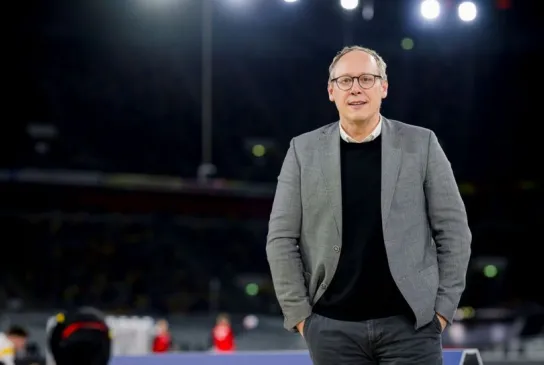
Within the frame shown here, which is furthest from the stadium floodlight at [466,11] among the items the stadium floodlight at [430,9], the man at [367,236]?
the man at [367,236]

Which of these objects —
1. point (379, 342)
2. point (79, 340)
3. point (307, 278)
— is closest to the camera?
point (379, 342)

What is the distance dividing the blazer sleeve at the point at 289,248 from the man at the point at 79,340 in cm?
88

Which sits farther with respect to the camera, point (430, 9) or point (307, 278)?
point (430, 9)

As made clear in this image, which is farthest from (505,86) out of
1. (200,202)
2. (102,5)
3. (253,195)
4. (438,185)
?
(438,185)

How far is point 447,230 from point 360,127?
0.28m

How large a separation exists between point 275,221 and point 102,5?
32.5 feet

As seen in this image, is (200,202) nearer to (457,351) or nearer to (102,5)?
(102,5)

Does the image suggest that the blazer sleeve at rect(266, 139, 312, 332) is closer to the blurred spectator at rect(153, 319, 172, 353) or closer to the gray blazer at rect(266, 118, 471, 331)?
the gray blazer at rect(266, 118, 471, 331)

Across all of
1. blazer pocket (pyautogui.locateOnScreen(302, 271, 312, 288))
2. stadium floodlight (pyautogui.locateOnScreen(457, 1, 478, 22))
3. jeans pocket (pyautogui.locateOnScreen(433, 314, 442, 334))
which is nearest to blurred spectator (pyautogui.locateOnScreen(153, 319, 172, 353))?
stadium floodlight (pyautogui.locateOnScreen(457, 1, 478, 22))

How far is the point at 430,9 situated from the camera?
7.36 m

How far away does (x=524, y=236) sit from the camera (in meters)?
12.5

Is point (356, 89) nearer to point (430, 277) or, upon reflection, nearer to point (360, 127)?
point (360, 127)

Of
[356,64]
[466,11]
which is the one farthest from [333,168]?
[466,11]

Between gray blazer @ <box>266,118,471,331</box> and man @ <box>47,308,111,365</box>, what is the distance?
0.90 meters
